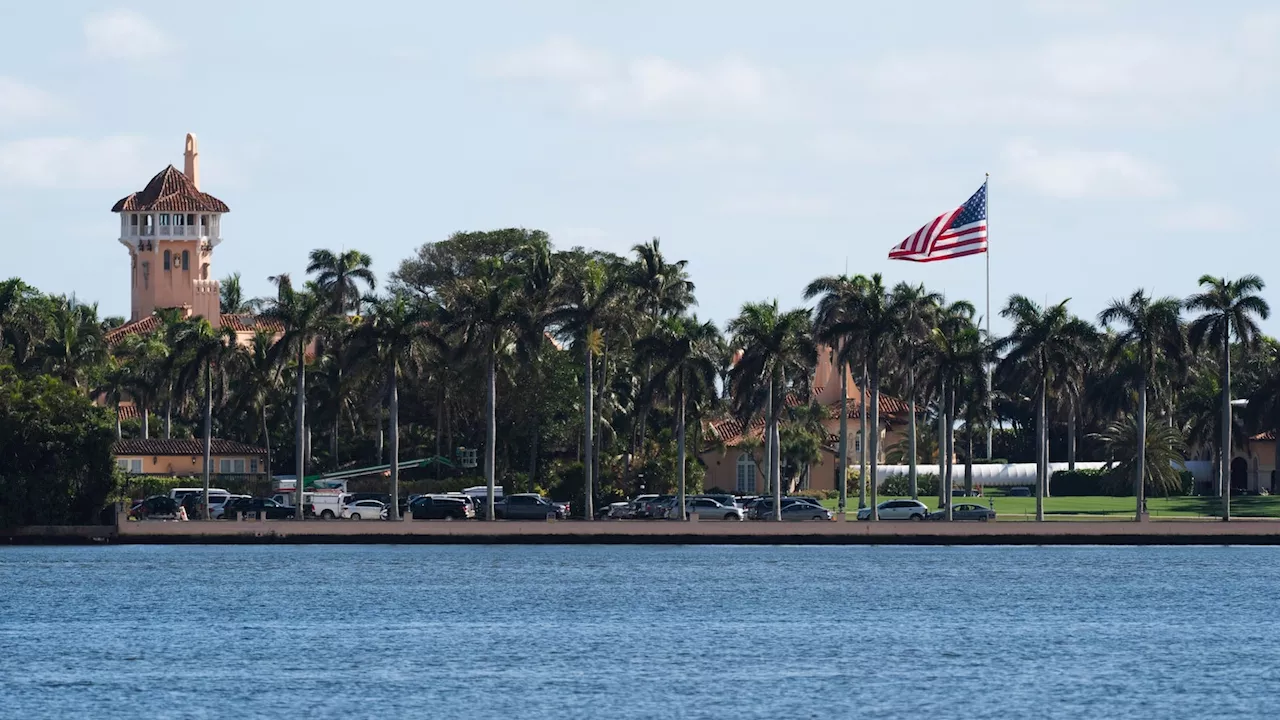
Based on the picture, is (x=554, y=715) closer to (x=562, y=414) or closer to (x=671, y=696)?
(x=671, y=696)

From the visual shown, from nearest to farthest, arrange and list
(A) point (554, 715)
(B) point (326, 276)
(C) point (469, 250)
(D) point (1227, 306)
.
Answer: (A) point (554, 715)
(D) point (1227, 306)
(B) point (326, 276)
(C) point (469, 250)

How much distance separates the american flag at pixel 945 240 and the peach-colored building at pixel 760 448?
935 inches

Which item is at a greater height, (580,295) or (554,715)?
(580,295)

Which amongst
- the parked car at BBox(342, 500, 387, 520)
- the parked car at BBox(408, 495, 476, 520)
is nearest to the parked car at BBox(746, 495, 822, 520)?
the parked car at BBox(408, 495, 476, 520)

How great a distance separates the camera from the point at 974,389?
111812 millimetres

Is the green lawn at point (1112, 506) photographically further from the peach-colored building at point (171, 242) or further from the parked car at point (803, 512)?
the peach-colored building at point (171, 242)

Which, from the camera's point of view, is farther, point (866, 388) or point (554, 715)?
point (866, 388)

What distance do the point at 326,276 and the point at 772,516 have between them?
110ft

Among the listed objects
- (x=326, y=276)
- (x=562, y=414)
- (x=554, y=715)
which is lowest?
(x=554, y=715)

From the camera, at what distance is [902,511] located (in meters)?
108

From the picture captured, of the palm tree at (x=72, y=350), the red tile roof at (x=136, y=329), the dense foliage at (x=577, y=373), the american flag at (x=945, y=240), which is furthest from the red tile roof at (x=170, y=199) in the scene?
the american flag at (x=945, y=240)

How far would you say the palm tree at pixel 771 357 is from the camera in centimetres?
10794

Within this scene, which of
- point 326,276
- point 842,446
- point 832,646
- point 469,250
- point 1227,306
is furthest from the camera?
point 469,250

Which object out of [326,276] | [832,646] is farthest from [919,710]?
[326,276]
